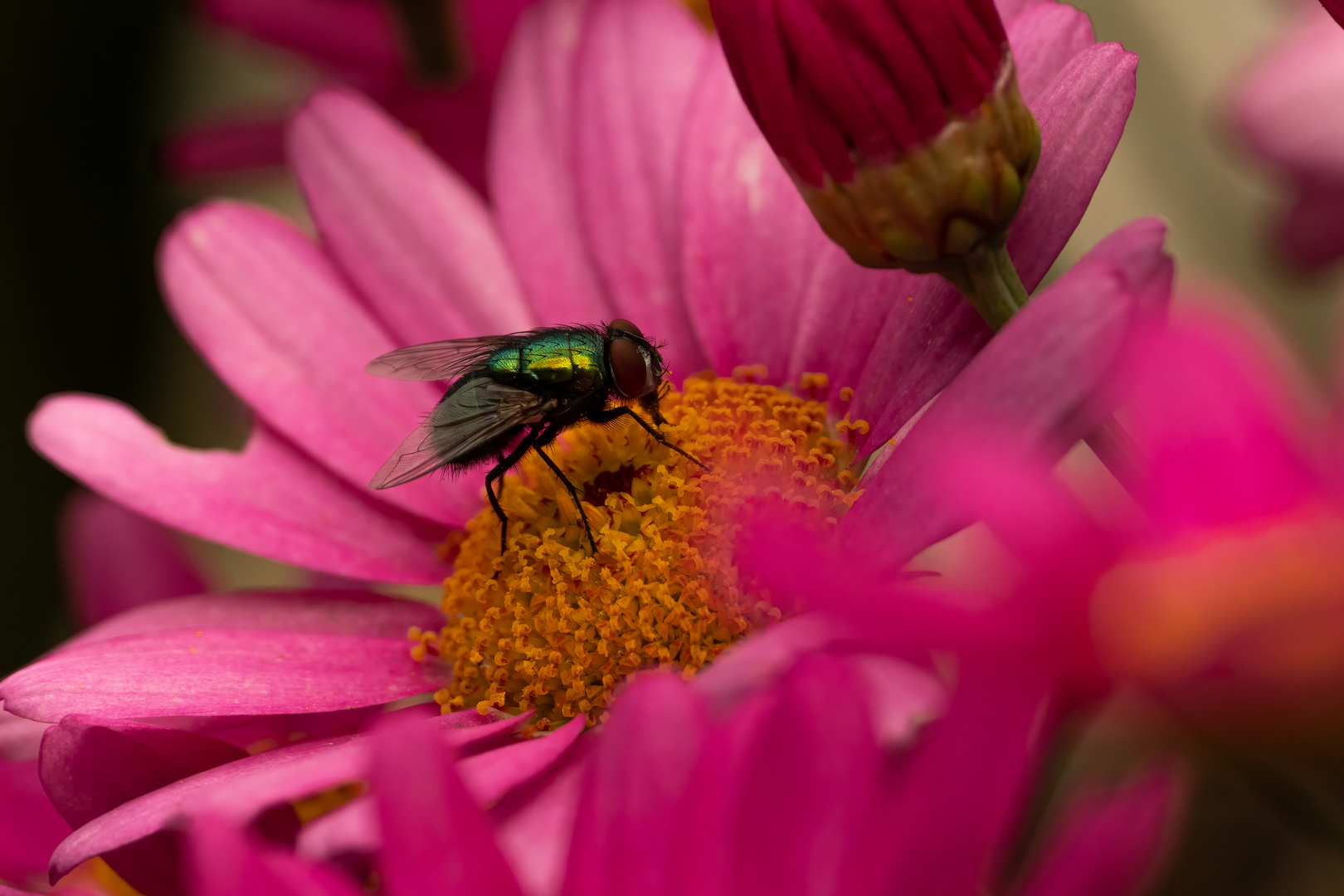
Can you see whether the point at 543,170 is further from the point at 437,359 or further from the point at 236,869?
the point at 236,869

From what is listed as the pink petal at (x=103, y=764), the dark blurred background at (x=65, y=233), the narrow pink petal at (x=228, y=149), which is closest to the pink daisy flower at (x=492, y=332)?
the pink petal at (x=103, y=764)

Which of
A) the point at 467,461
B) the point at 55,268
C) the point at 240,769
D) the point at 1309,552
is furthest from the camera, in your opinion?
the point at 55,268

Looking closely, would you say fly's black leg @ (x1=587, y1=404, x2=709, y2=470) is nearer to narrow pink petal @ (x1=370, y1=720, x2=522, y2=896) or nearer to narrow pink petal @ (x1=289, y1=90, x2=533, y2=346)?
narrow pink petal @ (x1=289, y1=90, x2=533, y2=346)

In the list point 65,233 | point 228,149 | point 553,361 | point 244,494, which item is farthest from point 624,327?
point 65,233

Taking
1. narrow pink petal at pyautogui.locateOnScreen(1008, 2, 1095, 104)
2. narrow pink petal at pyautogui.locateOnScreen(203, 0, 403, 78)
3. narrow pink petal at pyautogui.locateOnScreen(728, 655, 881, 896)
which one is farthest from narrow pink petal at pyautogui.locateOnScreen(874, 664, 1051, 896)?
narrow pink petal at pyautogui.locateOnScreen(203, 0, 403, 78)

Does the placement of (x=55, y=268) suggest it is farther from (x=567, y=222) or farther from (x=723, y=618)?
(x=723, y=618)

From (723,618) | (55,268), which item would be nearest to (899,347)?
(723,618)

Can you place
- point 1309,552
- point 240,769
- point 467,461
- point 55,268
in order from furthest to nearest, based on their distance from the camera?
point 55,268, point 467,461, point 240,769, point 1309,552
